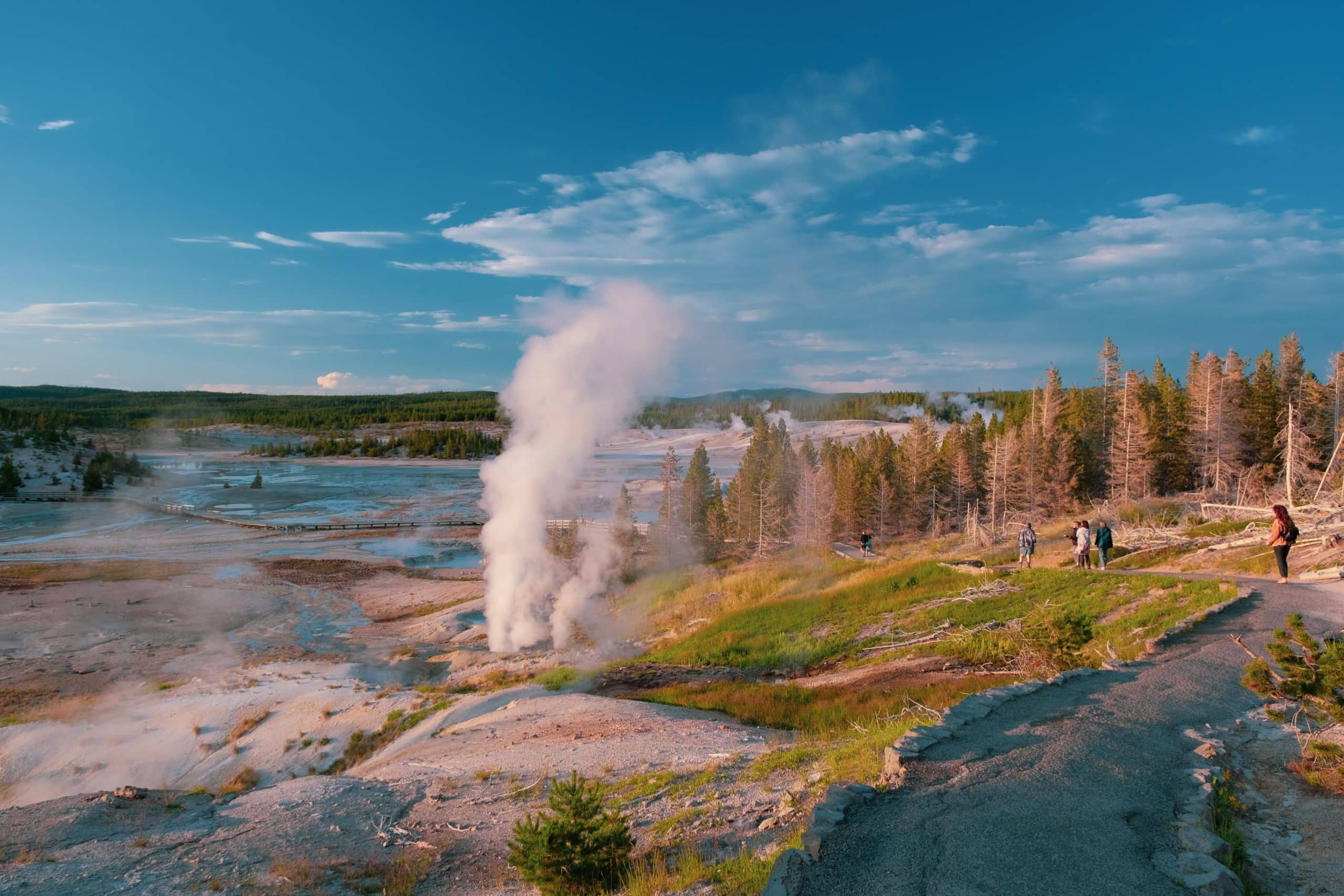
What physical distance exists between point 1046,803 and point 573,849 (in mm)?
4333

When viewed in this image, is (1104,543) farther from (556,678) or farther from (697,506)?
(697,506)

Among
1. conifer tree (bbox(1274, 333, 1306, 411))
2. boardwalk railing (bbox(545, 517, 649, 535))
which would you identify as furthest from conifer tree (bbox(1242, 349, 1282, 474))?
boardwalk railing (bbox(545, 517, 649, 535))

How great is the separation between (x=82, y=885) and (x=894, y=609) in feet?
60.6

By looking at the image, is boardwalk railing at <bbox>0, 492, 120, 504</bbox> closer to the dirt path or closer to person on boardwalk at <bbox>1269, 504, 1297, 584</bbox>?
the dirt path

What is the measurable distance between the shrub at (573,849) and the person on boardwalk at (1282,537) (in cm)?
1612

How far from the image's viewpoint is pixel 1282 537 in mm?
15484

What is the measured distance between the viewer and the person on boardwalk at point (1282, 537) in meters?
15.2

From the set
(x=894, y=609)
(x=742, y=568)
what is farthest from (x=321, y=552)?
(x=894, y=609)

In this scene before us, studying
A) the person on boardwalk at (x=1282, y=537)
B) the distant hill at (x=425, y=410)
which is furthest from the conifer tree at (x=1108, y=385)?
the distant hill at (x=425, y=410)

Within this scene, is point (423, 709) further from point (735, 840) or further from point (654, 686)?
point (735, 840)

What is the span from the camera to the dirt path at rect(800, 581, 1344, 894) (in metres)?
5.19

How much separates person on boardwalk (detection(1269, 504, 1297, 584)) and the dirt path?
7.72 meters

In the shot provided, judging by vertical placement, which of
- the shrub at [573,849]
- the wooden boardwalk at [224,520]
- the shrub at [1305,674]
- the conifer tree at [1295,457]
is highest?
the conifer tree at [1295,457]

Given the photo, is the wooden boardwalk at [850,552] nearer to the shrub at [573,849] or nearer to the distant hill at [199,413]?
the shrub at [573,849]
